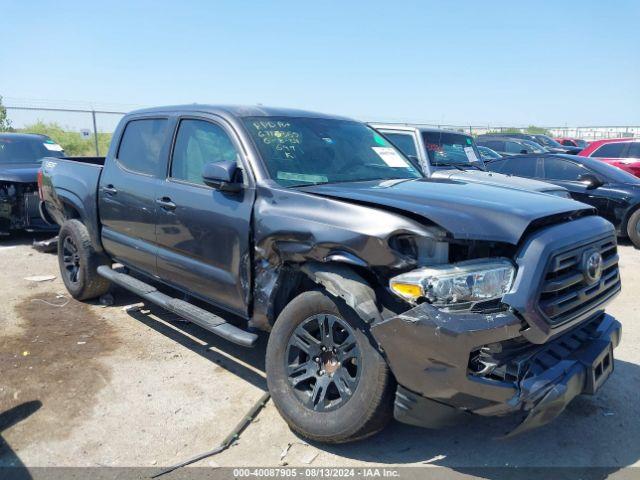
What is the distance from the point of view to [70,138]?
65.9 feet

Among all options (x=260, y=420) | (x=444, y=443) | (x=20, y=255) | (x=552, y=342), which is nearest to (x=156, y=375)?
(x=260, y=420)

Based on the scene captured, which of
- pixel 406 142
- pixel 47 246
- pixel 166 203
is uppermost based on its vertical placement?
pixel 406 142

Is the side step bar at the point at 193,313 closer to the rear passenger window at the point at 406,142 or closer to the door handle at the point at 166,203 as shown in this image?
the door handle at the point at 166,203

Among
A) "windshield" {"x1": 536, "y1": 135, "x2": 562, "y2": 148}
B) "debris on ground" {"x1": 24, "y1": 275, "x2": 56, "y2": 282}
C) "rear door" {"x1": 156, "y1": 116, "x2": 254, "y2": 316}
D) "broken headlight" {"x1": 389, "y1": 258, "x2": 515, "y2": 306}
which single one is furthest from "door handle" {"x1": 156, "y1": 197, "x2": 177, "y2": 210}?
"windshield" {"x1": 536, "y1": 135, "x2": 562, "y2": 148}

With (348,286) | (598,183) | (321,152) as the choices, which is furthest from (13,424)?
(598,183)

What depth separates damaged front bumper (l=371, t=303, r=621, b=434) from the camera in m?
2.47

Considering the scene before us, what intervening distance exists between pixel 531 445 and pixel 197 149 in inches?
119

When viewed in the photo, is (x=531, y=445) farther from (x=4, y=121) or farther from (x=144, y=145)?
(x=4, y=121)

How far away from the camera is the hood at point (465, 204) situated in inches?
104

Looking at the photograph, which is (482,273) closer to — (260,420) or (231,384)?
(260,420)

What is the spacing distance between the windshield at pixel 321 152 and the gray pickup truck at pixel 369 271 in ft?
0.05

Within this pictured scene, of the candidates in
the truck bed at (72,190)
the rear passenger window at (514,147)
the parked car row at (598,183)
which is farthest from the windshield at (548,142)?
the truck bed at (72,190)

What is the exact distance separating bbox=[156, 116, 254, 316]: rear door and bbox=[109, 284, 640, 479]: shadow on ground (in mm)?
1259

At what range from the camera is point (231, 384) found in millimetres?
3926
